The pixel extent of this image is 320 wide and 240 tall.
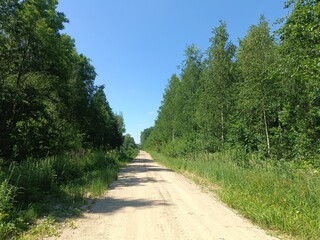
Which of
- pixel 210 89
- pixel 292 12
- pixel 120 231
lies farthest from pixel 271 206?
pixel 210 89

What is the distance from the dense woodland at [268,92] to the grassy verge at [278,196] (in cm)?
389

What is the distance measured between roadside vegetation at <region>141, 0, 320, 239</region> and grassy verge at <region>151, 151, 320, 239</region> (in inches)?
0.8

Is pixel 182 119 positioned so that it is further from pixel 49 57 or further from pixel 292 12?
pixel 292 12

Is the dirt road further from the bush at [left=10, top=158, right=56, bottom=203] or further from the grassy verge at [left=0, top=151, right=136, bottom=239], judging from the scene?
the bush at [left=10, top=158, right=56, bottom=203]

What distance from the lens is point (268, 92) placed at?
17016mm

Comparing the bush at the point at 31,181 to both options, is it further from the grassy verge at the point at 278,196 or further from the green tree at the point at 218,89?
the green tree at the point at 218,89

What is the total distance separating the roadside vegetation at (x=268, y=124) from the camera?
8.22 metres

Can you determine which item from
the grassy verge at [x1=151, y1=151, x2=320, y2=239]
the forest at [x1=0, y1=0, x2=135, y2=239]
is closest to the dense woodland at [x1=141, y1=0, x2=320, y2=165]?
the grassy verge at [x1=151, y1=151, x2=320, y2=239]

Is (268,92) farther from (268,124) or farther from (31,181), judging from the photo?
(31,181)

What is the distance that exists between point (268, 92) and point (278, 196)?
9.55 m

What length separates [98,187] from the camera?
11727mm

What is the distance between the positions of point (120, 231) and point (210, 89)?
1773 cm

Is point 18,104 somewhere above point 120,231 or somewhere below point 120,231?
above

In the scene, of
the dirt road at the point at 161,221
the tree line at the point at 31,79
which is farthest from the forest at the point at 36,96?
the dirt road at the point at 161,221
